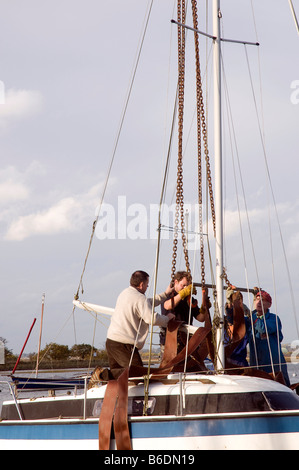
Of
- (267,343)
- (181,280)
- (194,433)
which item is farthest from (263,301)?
(194,433)

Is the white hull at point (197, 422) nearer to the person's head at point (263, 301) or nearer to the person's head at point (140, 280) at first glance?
the person's head at point (140, 280)

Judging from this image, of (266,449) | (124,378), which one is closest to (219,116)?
(124,378)

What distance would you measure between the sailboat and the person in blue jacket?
0.51m

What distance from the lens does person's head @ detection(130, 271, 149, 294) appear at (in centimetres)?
1252

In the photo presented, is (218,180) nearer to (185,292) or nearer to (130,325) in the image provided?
(185,292)

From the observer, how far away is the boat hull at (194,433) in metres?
9.91

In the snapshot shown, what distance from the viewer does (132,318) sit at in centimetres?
1232

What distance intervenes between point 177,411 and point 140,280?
2.84 metres

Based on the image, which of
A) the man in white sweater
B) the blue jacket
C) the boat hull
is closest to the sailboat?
the boat hull

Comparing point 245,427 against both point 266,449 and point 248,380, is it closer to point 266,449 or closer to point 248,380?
point 266,449

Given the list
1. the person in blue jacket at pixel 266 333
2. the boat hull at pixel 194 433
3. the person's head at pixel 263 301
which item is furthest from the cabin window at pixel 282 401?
the person's head at pixel 263 301

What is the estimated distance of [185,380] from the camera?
37.7 feet

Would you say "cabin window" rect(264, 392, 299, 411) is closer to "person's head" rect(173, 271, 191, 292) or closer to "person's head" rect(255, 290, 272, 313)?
"person's head" rect(255, 290, 272, 313)
